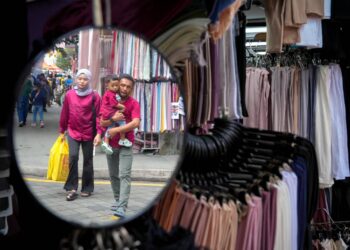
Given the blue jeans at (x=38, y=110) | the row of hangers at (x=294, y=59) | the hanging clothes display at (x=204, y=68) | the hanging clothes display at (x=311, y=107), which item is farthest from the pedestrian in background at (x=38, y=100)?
the row of hangers at (x=294, y=59)

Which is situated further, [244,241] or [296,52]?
[296,52]

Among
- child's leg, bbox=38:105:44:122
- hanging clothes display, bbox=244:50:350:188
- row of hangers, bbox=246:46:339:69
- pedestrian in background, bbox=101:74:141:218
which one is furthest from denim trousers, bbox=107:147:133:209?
row of hangers, bbox=246:46:339:69

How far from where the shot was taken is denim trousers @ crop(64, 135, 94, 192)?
61 centimetres

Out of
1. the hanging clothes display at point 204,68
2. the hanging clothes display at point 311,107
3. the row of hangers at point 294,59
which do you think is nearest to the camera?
the hanging clothes display at point 204,68

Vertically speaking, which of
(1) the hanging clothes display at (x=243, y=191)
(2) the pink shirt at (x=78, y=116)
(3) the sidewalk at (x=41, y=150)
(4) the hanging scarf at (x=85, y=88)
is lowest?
(1) the hanging clothes display at (x=243, y=191)

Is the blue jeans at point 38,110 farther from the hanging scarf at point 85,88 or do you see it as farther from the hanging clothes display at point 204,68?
the hanging clothes display at point 204,68

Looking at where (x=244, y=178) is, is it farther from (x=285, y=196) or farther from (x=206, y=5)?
(x=206, y=5)

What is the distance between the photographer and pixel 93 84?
598mm

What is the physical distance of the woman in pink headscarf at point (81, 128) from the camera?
23.5 inches

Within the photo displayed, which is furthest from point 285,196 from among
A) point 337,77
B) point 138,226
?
point 337,77

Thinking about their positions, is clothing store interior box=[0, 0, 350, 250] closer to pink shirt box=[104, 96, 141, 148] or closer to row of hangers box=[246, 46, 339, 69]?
pink shirt box=[104, 96, 141, 148]

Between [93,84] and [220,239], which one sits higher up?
[93,84]

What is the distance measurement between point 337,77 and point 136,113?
209cm

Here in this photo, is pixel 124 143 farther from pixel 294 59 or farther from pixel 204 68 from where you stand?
pixel 294 59
